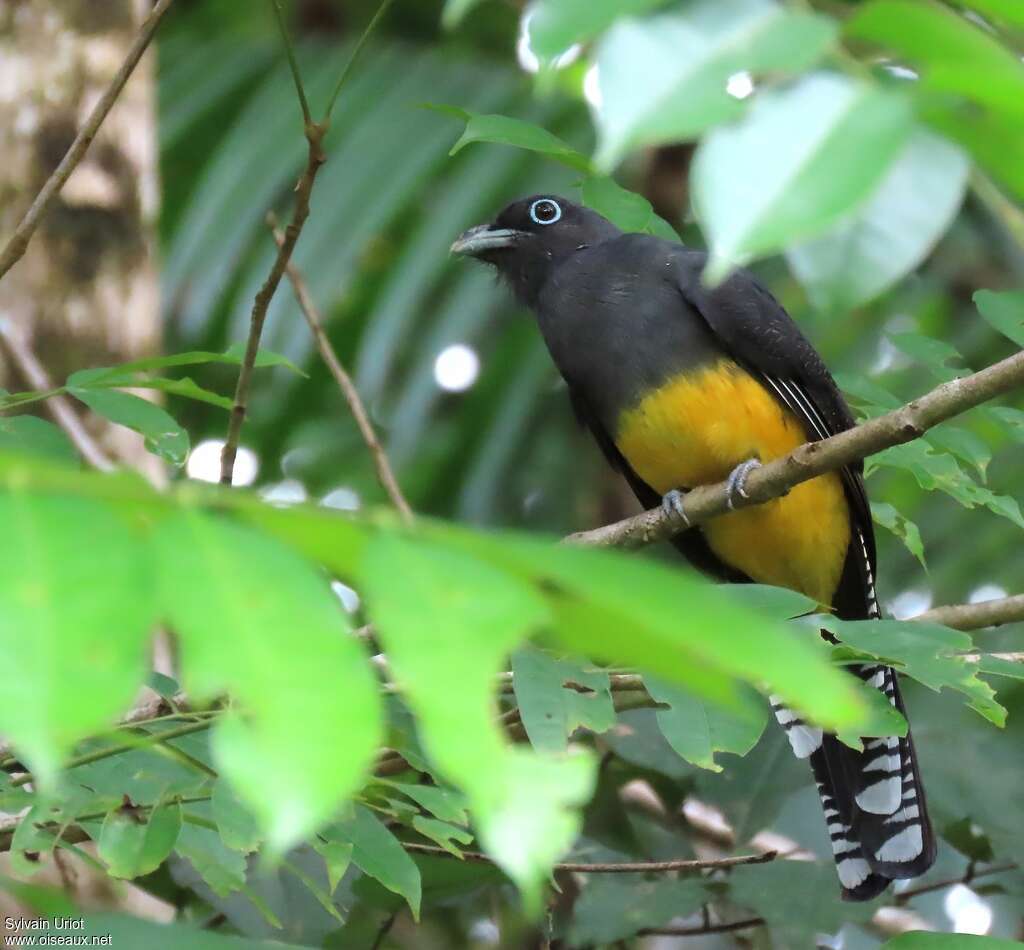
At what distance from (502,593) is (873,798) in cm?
380

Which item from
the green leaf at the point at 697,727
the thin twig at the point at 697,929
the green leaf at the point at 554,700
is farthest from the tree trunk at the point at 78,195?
the green leaf at the point at 697,727

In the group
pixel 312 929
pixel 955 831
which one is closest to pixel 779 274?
pixel 955 831

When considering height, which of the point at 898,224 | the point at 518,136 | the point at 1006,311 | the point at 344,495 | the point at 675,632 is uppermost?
the point at 898,224

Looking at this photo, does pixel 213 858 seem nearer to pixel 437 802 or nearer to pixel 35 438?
pixel 437 802

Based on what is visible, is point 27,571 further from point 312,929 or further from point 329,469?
point 329,469

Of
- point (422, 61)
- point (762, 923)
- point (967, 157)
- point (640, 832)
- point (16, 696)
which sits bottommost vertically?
point (640, 832)

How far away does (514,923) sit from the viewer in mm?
4805

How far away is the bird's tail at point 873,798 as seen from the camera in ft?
14.3

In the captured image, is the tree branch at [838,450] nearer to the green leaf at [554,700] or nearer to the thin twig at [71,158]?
the green leaf at [554,700]

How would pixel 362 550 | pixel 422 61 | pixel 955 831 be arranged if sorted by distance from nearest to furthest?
1. pixel 362 550
2. pixel 955 831
3. pixel 422 61

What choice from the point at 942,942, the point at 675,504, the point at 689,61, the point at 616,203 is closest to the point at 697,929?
the point at 675,504

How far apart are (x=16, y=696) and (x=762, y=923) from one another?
3.06 meters

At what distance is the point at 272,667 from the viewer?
116 centimetres

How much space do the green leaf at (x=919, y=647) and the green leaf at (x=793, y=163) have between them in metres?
1.60
